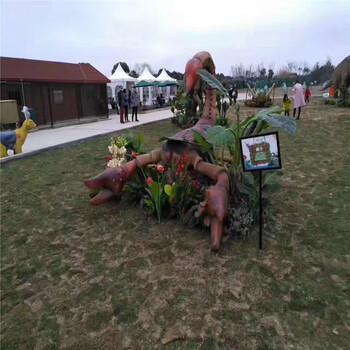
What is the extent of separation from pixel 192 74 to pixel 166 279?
2314mm

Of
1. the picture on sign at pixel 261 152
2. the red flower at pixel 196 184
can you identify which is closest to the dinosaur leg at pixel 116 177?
the red flower at pixel 196 184

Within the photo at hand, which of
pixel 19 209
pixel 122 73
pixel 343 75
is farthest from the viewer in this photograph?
pixel 122 73

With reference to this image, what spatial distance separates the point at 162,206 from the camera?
378 cm

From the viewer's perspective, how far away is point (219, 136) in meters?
3.06

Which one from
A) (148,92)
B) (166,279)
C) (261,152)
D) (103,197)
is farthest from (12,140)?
(148,92)

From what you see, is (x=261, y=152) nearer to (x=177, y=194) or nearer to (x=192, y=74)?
(x=177, y=194)

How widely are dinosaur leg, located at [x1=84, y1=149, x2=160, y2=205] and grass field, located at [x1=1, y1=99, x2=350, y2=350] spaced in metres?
0.27

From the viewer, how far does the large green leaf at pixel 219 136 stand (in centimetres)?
302

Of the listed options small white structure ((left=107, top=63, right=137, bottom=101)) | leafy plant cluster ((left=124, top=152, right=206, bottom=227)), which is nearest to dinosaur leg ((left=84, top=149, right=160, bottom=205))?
leafy plant cluster ((left=124, top=152, right=206, bottom=227))

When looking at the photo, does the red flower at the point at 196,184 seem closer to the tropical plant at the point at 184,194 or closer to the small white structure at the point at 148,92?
the tropical plant at the point at 184,194

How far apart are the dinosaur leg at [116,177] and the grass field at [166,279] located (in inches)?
10.6

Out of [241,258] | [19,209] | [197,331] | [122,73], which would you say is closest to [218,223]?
[241,258]

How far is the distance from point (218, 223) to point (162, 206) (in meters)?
1.01

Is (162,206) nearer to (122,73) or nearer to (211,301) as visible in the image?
(211,301)
